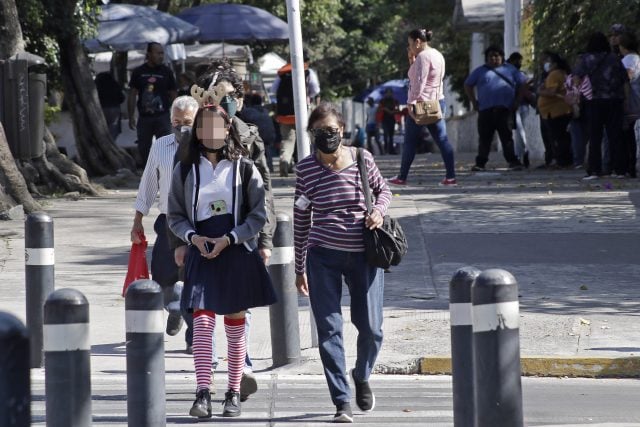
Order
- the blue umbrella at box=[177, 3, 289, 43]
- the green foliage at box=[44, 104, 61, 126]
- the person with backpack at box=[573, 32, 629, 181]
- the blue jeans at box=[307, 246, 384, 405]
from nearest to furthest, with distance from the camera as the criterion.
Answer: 1. the blue jeans at box=[307, 246, 384, 405]
2. the person with backpack at box=[573, 32, 629, 181]
3. the green foliage at box=[44, 104, 61, 126]
4. the blue umbrella at box=[177, 3, 289, 43]

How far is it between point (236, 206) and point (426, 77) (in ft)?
32.5

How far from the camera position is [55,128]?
88.4ft

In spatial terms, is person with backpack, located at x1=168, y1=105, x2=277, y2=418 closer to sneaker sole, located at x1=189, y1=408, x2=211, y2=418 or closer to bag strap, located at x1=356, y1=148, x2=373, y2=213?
sneaker sole, located at x1=189, y1=408, x2=211, y2=418

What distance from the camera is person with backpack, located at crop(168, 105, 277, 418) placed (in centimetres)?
713

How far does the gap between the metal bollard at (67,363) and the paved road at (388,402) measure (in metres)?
1.82

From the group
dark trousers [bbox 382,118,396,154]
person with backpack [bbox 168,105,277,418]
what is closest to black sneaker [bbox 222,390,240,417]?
person with backpack [bbox 168,105,277,418]

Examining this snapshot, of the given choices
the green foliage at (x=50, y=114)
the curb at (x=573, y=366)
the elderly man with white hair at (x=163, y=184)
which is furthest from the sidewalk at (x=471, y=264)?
the green foliage at (x=50, y=114)

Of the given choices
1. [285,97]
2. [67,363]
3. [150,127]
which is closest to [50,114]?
[285,97]

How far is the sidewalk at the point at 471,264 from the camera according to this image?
882 centimetres

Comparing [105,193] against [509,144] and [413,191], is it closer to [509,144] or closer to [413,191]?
[413,191]

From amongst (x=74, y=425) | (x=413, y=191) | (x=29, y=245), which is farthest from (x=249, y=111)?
(x=74, y=425)

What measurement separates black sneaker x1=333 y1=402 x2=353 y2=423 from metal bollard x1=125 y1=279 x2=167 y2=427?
1511mm

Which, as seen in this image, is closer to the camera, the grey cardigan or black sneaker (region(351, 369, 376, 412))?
the grey cardigan

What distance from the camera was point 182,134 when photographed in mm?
7758
